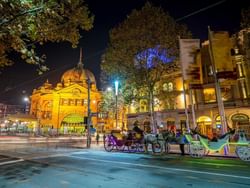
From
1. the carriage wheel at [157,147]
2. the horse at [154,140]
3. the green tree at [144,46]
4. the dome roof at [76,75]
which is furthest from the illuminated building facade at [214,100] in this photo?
the dome roof at [76,75]

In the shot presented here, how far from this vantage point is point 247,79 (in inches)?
1045

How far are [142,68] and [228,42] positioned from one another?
910 centimetres

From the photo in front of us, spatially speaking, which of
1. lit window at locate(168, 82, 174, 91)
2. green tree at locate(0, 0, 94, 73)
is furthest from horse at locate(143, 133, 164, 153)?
lit window at locate(168, 82, 174, 91)

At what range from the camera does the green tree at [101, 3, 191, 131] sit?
Answer: 20.8 m

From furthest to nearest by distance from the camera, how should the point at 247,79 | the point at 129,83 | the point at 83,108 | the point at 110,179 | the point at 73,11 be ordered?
the point at 83,108
the point at 247,79
the point at 129,83
the point at 73,11
the point at 110,179

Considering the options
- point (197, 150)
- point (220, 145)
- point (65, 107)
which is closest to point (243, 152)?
point (220, 145)

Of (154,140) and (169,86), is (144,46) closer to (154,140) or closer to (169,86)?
(154,140)

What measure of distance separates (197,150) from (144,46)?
11.9 m

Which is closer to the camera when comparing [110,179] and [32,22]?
[32,22]

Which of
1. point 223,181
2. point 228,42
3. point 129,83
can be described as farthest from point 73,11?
point 129,83

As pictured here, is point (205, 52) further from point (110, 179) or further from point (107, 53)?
point (110, 179)

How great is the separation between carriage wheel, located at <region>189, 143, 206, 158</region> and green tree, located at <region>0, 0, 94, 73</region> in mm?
9581

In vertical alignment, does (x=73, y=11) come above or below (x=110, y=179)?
above

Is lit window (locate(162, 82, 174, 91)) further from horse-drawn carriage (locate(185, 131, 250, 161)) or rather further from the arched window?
horse-drawn carriage (locate(185, 131, 250, 161))
